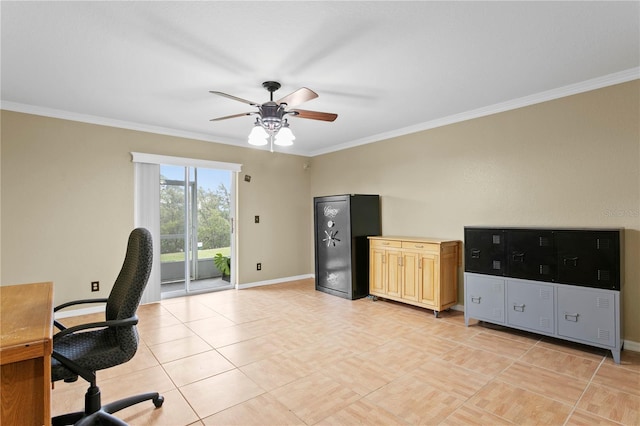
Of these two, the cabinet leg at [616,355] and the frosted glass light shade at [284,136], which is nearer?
the cabinet leg at [616,355]

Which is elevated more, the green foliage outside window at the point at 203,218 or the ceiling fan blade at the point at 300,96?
the ceiling fan blade at the point at 300,96

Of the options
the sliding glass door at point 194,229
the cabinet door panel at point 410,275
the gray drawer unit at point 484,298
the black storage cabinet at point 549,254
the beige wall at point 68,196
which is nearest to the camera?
the black storage cabinet at point 549,254

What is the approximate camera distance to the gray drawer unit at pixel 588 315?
105 inches

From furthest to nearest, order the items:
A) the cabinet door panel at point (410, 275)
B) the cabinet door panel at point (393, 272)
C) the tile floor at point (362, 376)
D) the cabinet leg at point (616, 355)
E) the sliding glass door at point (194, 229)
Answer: the sliding glass door at point (194, 229)
the cabinet door panel at point (393, 272)
the cabinet door panel at point (410, 275)
the cabinet leg at point (616, 355)
the tile floor at point (362, 376)

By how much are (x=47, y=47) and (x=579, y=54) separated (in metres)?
4.04

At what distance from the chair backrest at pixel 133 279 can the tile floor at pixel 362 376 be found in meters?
0.70

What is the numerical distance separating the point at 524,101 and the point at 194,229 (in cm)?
492

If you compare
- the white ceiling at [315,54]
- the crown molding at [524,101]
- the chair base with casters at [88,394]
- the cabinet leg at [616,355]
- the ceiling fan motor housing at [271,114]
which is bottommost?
the cabinet leg at [616,355]

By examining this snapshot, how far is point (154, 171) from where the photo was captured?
4.55 m

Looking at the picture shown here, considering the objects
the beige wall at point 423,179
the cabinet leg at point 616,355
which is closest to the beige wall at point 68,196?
the beige wall at point 423,179

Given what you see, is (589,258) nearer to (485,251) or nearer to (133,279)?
(485,251)

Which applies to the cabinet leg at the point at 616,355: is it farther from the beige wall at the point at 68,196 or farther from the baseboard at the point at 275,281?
the beige wall at the point at 68,196

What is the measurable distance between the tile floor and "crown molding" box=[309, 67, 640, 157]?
2.42 meters

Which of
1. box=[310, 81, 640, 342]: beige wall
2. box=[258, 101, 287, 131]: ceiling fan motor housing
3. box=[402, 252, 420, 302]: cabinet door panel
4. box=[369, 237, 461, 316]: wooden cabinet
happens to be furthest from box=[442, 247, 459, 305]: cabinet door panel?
box=[258, 101, 287, 131]: ceiling fan motor housing
